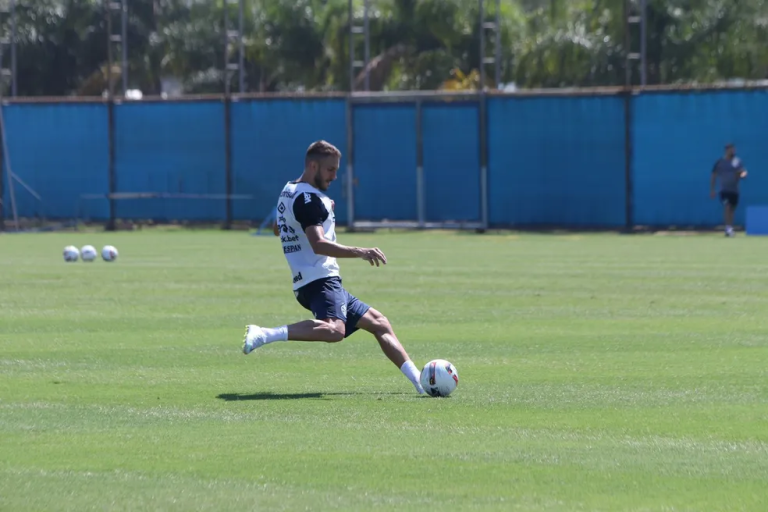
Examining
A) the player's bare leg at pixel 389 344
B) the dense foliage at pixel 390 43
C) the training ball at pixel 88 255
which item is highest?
the dense foliage at pixel 390 43

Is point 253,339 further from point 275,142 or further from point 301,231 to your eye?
point 275,142

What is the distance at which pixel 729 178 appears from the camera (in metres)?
35.2

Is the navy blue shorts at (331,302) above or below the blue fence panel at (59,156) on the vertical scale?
below

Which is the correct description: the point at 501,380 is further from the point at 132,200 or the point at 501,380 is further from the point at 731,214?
the point at 132,200

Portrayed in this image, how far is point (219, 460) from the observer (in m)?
8.32

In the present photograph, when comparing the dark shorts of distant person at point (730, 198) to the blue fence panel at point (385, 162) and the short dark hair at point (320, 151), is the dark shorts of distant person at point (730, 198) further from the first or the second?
the short dark hair at point (320, 151)

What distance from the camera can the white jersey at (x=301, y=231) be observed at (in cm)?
1107

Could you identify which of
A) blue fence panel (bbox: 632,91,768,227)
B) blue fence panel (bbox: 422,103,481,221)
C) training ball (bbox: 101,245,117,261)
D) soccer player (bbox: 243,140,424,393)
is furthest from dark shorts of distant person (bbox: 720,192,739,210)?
soccer player (bbox: 243,140,424,393)

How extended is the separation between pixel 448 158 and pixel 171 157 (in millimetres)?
8357

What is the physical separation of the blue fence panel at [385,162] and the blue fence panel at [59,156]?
7823mm

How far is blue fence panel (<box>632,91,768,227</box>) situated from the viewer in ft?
120

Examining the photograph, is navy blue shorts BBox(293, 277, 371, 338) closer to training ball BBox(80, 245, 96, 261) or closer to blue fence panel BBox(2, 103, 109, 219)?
training ball BBox(80, 245, 96, 261)

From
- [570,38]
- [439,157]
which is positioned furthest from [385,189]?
[570,38]

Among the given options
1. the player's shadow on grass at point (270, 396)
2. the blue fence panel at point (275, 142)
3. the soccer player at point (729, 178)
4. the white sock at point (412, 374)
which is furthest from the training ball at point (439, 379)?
the blue fence panel at point (275, 142)
